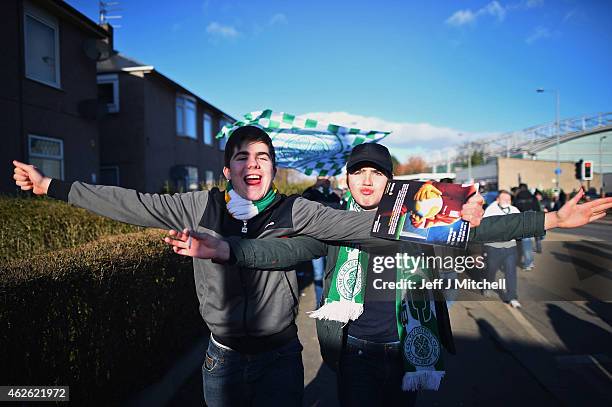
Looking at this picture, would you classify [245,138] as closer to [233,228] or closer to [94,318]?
[233,228]

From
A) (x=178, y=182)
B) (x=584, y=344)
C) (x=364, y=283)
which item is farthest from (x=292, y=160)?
(x=178, y=182)

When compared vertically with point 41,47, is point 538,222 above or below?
below

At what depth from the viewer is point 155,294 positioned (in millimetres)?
4094

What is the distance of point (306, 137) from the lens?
4332 millimetres

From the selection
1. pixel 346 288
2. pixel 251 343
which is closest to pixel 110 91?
pixel 346 288

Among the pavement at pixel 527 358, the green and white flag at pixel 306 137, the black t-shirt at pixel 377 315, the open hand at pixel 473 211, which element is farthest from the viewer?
the green and white flag at pixel 306 137

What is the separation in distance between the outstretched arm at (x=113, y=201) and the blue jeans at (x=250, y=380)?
731 millimetres

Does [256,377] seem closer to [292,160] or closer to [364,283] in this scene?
[364,283]

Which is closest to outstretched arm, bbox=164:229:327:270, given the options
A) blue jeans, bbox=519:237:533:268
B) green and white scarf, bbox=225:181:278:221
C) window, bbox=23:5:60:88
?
green and white scarf, bbox=225:181:278:221

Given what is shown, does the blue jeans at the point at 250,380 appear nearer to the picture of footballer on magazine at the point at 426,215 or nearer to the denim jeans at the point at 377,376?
the denim jeans at the point at 377,376

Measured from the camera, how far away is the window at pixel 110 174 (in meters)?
17.3

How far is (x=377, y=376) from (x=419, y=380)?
9.1 inches

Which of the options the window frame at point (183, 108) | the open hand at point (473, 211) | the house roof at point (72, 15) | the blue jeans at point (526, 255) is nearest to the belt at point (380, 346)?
the open hand at point (473, 211)

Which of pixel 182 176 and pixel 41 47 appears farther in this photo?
pixel 182 176
